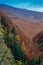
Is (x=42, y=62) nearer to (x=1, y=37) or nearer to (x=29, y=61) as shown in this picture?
(x=29, y=61)

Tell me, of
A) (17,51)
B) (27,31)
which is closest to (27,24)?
(27,31)

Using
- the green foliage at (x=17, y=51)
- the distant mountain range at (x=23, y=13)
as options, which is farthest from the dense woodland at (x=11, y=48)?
the distant mountain range at (x=23, y=13)

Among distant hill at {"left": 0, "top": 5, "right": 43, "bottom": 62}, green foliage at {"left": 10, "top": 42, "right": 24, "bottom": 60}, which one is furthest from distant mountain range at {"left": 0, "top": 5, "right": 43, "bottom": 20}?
green foliage at {"left": 10, "top": 42, "right": 24, "bottom": 60}

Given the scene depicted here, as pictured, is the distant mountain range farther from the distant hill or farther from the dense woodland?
the dense woodland

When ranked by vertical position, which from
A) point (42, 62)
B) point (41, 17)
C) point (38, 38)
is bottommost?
point (42, 62)

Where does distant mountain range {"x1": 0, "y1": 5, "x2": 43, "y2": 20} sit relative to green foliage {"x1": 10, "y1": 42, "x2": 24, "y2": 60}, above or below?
above

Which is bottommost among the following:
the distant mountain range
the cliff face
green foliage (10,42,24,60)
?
green foliage (10,42,24,60)

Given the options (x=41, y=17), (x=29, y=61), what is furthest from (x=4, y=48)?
(x=41, y=17)

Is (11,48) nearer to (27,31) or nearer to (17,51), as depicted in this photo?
(17,51)
